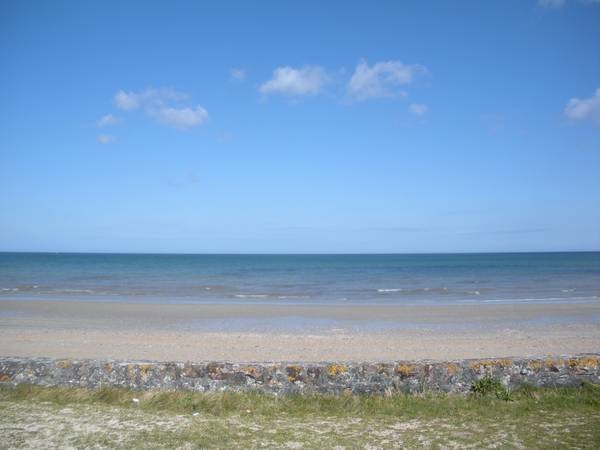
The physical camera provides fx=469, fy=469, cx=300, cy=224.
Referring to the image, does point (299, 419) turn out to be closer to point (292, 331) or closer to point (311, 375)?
point (311, 375)

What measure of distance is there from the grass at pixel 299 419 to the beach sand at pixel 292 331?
5693 millimetres

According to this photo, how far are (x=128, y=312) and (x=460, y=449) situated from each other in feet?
67.1

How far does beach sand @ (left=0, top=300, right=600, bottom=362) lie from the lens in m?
12.5

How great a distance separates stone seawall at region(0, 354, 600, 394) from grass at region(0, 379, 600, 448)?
215mm

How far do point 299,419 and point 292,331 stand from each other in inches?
467

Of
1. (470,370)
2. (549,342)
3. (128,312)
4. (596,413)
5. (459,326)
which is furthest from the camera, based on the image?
(128,312)

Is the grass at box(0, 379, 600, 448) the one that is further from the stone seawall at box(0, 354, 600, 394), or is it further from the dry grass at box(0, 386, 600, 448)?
the stone seawall at box(0, 354, 600, 394)

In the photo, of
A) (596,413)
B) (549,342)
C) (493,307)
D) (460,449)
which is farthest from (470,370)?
(493,307)

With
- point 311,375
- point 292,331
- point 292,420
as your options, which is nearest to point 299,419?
point 292,420

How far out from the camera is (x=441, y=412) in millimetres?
5238

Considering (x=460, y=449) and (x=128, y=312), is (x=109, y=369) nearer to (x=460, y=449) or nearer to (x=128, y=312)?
(x=460, y=449)

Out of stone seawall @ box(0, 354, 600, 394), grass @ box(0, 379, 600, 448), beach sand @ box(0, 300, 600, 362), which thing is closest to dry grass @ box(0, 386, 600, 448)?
grass @ box(0, 379, 600, 448)

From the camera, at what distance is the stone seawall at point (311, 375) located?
6.14 metres

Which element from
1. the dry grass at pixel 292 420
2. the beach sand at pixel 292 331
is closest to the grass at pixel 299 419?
the dry grass at pixel 292 420
